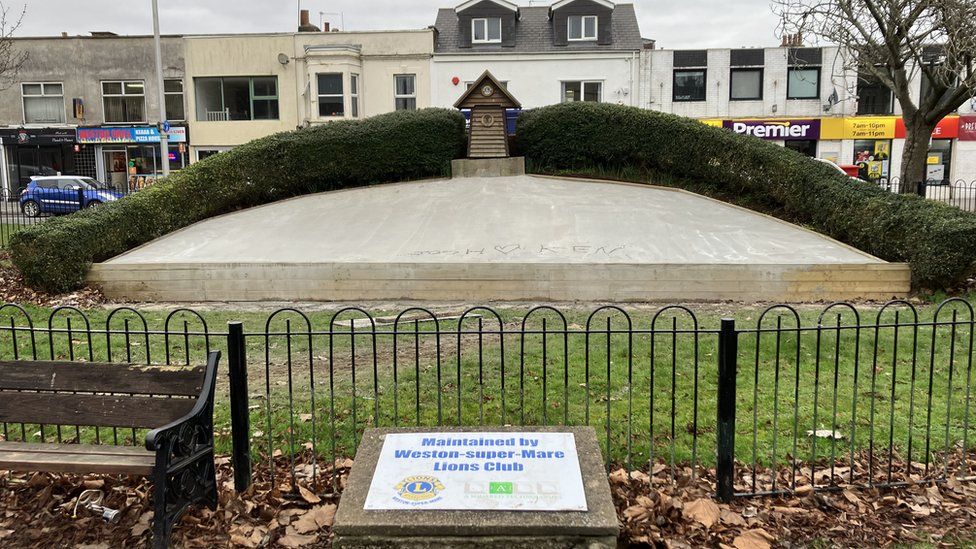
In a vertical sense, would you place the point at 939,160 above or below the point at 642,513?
above

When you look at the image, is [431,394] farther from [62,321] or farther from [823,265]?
[823,265]

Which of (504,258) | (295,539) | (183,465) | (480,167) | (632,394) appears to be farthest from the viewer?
(480,167)

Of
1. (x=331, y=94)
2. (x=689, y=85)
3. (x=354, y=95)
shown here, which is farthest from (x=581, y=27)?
(x=331, y=94)

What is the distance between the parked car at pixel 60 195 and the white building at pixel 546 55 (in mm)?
14310

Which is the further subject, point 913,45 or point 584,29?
point 584,29

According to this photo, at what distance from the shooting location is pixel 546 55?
31.2 m

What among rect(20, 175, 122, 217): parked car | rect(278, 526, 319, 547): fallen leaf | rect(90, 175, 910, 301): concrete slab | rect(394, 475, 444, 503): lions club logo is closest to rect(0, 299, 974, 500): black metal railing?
rect(278, 526, 319, 547): fallen leaf

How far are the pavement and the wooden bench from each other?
722 cm

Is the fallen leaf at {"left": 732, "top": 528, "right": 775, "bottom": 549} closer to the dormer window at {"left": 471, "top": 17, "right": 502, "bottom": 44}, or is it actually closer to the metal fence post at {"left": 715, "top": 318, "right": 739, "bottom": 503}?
the metal fence post at {"left": 715, "top": 318, "right": 739, "bottom": 503}

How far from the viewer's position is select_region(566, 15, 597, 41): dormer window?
1252 inches

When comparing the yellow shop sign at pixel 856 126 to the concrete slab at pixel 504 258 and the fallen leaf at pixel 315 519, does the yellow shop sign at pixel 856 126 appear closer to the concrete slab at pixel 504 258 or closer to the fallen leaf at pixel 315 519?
the concrete slab at pixel 504 258

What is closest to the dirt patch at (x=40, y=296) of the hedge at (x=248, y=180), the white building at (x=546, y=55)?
the hedge at (x=248, y=180)

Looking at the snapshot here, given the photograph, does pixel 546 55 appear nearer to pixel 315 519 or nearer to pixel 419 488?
pixel 315 519

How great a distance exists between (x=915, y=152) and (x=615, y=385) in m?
12.3
